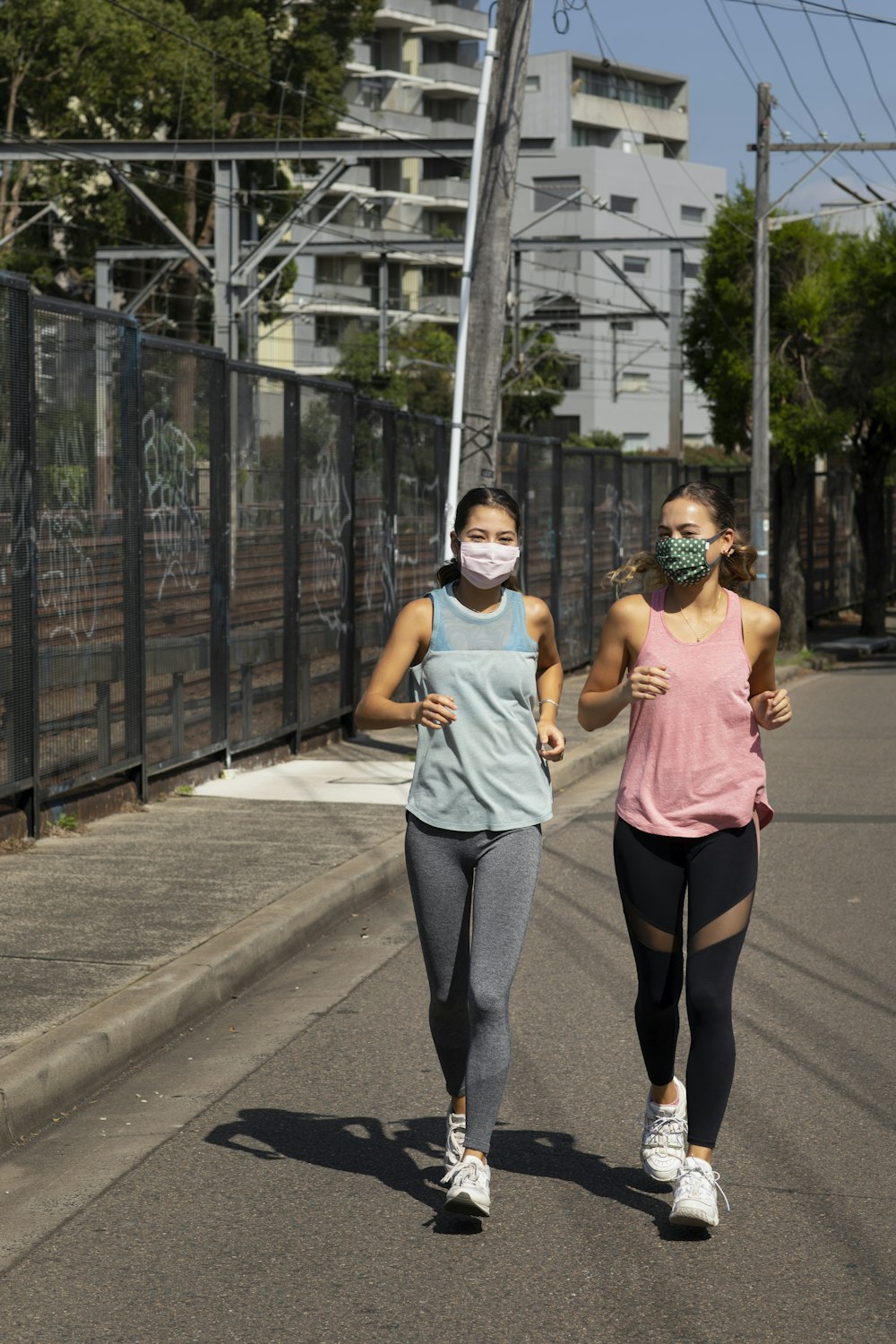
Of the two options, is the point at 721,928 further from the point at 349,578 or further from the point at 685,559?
the point at 349,578

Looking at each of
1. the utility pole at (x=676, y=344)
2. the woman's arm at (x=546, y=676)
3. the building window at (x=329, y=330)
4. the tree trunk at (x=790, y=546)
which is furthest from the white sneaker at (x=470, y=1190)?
the building window at (x=329, y=330)

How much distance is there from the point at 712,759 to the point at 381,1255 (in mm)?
1446

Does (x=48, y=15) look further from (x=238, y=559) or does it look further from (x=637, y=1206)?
(x=637, y=1206)

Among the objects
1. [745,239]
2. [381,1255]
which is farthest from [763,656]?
[745,239]

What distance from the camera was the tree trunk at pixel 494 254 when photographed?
44.0 ft

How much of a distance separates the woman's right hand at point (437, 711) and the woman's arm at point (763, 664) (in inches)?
31.1

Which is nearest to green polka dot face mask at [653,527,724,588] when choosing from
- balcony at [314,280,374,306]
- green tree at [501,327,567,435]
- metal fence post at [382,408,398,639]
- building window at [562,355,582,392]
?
metal fence post at [382,408,398,639]

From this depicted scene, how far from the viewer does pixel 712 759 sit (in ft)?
15.2

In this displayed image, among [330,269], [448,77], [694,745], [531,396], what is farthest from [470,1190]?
[448,77]

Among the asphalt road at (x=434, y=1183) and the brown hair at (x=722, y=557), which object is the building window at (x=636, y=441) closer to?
the asphalt road at (x=434, y=1183)

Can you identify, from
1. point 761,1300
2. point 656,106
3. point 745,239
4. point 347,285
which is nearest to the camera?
point 761,1300

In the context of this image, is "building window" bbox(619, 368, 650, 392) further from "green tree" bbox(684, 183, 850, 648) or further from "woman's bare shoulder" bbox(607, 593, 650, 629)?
"woman's bare shoulder" bbox(607, 593, 650, 629)

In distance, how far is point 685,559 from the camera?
4.64 metres

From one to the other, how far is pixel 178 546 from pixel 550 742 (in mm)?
6686
